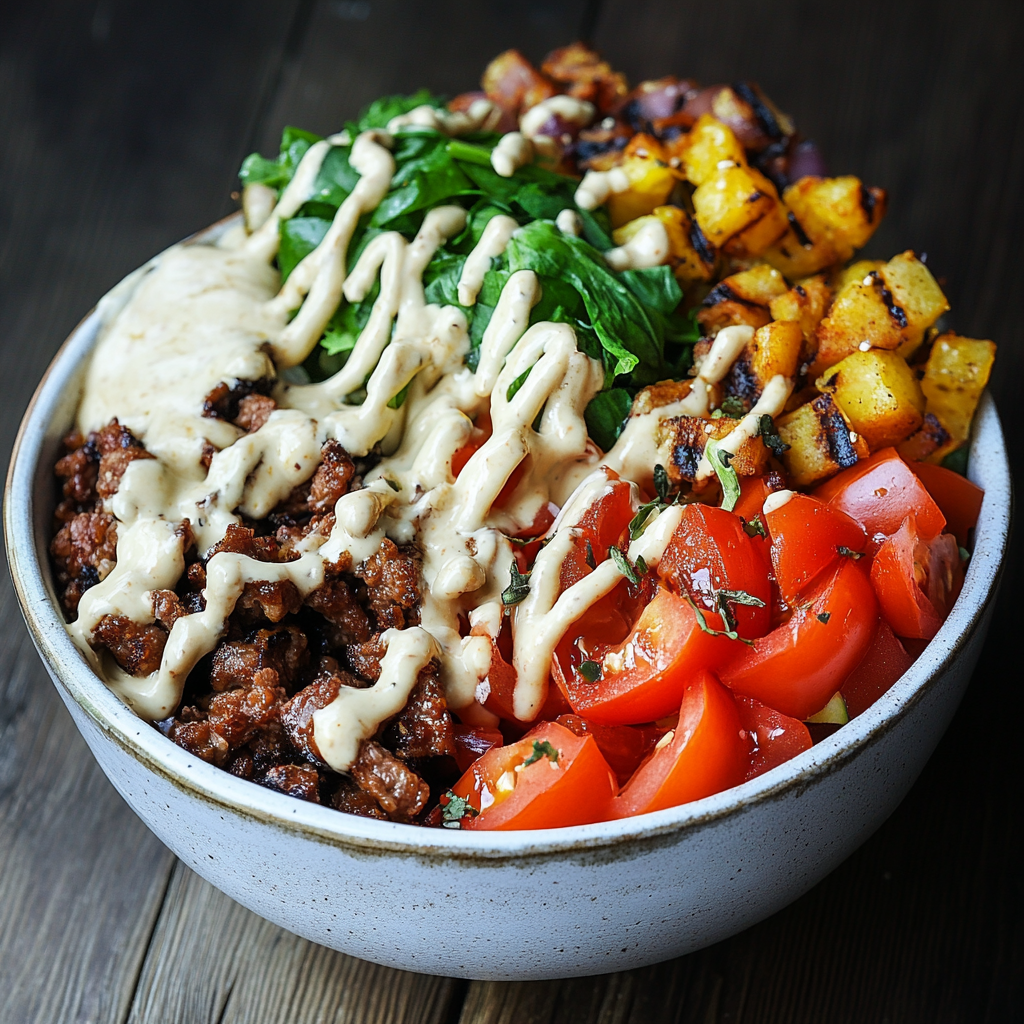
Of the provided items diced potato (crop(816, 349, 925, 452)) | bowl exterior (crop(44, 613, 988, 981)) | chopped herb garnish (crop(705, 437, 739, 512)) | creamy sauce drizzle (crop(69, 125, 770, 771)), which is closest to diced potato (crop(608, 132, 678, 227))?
creamy sauce drizzle (crop(69, 125, 770, 771))

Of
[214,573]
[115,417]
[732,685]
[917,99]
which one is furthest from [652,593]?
[917,99]

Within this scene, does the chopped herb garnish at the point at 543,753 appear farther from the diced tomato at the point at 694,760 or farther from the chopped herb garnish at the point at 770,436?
the chopped herb garnish at the point at 770,436

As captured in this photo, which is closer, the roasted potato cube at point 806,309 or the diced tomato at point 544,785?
the diced tomato at point 544,785

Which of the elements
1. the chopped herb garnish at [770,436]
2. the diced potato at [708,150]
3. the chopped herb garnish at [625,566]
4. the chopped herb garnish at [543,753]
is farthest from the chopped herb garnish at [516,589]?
the diced potato at [708,150]

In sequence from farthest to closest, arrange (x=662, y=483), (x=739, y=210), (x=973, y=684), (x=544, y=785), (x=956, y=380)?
(x=973, y=684)
(x=739, y=210)
(x=956, y=380)
(x=662, y=483)
(x=544, y=785)

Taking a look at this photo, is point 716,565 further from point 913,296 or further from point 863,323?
point 913,296

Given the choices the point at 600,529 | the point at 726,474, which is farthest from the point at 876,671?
the point at 600,529
